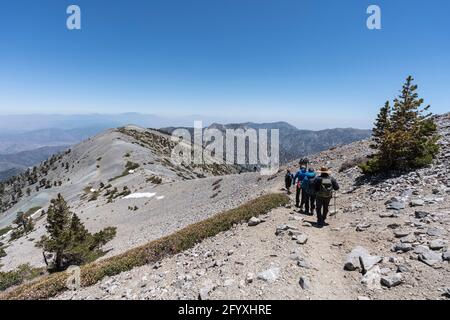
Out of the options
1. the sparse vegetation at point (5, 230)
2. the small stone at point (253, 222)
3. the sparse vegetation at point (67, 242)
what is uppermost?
the small stone at point (253, 222)

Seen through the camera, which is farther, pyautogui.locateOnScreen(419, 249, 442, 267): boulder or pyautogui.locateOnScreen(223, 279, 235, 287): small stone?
pyautogui.locateOnScreen(223, 279, 235, 287): small stone

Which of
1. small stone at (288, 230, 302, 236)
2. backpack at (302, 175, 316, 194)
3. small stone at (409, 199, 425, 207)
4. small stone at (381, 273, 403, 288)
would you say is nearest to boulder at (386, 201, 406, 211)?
small stone at (409, 199, 425, 207)

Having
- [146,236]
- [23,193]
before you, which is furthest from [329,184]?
[23,193]

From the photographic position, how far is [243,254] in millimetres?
11070

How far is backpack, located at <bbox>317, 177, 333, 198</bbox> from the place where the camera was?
12883 mm

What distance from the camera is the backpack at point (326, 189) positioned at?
1288 cm

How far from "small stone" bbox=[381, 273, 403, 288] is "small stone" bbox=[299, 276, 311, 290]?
2037 millimetres

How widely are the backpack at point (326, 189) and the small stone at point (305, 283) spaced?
18.4 ft

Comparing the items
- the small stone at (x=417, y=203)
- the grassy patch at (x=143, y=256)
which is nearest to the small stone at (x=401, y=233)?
the small stone at (x=417, y=203)

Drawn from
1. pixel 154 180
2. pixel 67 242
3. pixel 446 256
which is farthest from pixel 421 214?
pixel 154 180

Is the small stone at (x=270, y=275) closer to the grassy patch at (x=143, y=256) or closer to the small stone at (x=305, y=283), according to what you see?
the small stone at (x=305, y=283)

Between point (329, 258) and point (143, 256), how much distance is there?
892 centimetres

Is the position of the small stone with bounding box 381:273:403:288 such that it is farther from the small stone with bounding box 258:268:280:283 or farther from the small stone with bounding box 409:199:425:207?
the small stone with bounding box 409:199:425:207
